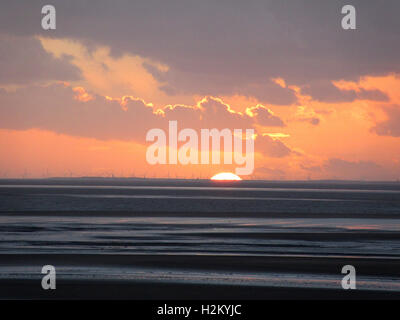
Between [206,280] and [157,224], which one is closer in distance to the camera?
[206,280]

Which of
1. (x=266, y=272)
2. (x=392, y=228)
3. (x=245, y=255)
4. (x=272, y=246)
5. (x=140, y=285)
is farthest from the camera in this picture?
(x=392, y=228)

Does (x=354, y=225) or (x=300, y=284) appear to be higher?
(x=354, y=225)

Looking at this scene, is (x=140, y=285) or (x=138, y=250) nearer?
(x=140, y=285)

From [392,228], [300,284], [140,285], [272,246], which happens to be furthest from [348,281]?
[392,228]

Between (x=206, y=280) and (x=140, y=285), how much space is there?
9.95 feet

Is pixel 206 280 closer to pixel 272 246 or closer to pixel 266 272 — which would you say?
pixel 266 272

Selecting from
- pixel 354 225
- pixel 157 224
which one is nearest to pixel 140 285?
pixel 157 224

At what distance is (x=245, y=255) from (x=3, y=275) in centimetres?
1364

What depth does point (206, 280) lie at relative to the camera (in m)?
28.4

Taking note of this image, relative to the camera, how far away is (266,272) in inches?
1216
